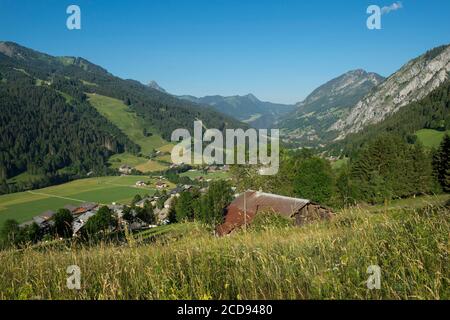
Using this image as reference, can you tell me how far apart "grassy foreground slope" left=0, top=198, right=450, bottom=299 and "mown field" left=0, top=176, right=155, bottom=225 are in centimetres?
10774

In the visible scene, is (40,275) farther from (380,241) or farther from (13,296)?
(380,241)

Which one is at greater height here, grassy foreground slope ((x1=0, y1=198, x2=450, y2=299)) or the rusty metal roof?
grassy foreground slope ((x1=0, y1=198, x2=450, y2=299))

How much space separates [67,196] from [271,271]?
146 meters

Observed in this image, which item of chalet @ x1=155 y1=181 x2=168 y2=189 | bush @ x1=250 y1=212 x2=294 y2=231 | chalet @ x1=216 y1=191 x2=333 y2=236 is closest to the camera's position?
bush @ x1=250 y1=212 x2=294 y2=231

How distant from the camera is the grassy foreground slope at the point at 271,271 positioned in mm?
4285

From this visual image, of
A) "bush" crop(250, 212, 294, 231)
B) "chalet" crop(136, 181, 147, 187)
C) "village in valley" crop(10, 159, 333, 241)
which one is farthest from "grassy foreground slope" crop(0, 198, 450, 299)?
"chalet" crop(136, 181, 147, 187)

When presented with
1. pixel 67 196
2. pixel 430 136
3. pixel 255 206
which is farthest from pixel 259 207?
pixel 67 196

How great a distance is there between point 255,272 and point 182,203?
202ft

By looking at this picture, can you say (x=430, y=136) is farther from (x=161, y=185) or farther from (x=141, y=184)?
(x=141, y=184)

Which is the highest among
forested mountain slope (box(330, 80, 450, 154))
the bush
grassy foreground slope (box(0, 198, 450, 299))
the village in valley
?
forested mountain slope (box(330, 80, 450, 154))

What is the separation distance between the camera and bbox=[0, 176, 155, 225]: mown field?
112000mm

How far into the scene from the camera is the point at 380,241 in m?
5.46

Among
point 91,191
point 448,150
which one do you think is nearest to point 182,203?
point 448,150

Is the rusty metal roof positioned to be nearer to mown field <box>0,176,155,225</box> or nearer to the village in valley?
the village in valley
